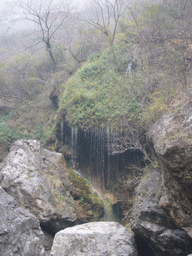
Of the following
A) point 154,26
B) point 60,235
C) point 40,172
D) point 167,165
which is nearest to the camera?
point 167,165

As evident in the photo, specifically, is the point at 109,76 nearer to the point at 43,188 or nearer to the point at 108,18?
the point at 108,18

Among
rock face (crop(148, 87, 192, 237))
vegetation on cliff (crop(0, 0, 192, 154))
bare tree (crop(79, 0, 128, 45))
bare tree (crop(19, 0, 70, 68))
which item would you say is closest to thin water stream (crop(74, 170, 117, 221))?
vegetation on cliff (crop(0, 0, 192, 154))

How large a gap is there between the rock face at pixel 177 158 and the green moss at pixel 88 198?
4028 mm

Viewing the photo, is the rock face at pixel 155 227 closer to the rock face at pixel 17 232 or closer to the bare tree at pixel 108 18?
the rock face at pixel 17 232

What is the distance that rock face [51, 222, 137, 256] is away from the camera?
4988mm

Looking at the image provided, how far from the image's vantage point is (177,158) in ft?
12.8

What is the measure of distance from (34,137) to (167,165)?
1093 cm

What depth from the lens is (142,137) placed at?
806 cm

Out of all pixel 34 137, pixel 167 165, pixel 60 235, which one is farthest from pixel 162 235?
pixel 34 137

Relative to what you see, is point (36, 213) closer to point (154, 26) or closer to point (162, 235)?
point (162, 235)

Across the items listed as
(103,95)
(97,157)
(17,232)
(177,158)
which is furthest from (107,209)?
(103,95)

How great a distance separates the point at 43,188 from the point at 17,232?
5.81ft

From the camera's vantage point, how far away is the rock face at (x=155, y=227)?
4.88 meters


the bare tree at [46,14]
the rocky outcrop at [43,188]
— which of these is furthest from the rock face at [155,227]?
the bare tree at [46,14]
